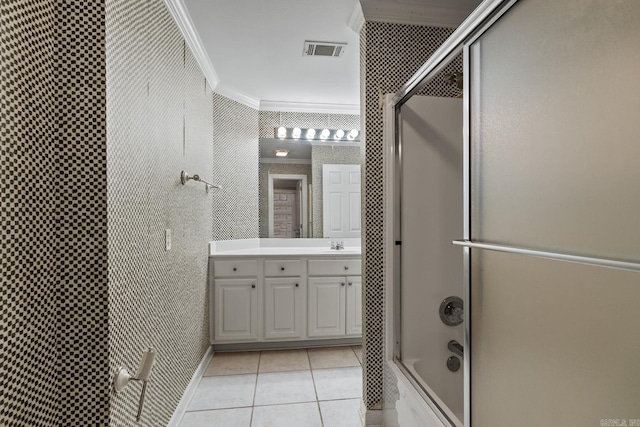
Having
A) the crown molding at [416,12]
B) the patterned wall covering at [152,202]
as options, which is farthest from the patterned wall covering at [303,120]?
the crown molding at [416,12]

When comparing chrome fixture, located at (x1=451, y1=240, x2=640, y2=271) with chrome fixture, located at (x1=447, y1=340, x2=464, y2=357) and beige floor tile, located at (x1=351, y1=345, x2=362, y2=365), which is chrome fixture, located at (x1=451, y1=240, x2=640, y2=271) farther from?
beige floor tile, located at (x1=351, y1=345, x2=362, y2=365)

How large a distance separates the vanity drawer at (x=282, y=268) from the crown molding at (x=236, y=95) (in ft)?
5.25

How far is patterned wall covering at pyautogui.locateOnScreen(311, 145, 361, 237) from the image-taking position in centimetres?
342

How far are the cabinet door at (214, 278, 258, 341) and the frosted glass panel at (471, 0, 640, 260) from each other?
2.22 meters

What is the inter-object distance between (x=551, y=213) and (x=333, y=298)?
232cm

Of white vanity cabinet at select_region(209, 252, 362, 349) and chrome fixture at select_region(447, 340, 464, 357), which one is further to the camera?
white vanity cabinet at select_region(209, 252, 362, 349)

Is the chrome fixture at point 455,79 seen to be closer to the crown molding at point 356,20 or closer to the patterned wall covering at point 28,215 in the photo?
the crown molding at point 356,20

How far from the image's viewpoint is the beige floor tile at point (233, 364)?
8.38 feet

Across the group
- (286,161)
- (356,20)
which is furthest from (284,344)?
(356,20)

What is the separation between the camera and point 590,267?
28.0 inches

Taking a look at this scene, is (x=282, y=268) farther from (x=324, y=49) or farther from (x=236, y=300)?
(x=324, y=49)

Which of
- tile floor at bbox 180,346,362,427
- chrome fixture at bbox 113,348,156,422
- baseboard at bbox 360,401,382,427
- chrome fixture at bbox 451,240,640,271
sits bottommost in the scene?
tile floor at bbox 180,346,362,427

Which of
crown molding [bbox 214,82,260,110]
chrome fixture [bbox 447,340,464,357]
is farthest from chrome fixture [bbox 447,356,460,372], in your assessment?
crown molding [bbox 214,82,260,110]

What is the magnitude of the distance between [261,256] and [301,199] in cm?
81
